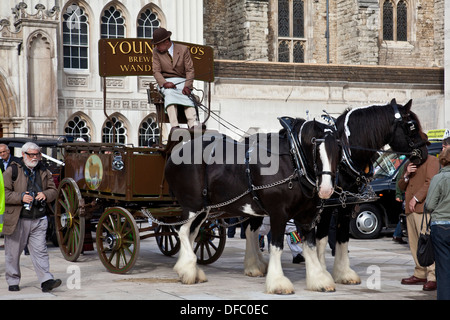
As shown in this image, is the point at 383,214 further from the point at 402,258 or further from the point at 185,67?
the point at 185,67

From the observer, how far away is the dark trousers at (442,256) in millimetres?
7883

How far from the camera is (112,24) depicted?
27641 mm

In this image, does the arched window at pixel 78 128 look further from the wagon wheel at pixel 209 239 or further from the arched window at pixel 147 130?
the wagon wheel at pixel 209 239

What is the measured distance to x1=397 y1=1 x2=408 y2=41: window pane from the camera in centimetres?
3853

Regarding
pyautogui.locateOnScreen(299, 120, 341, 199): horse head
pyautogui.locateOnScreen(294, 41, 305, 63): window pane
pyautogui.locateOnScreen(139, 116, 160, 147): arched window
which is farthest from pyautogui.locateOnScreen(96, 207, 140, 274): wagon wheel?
pyautogui.locateOnScreen(294, 41, 305, 63): window pane

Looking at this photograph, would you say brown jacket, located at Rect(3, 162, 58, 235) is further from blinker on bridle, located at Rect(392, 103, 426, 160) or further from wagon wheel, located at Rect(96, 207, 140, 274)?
blinker on bridle, located at Rect(392, 103, 426, 160)

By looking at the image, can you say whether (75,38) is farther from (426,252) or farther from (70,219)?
(426,252)

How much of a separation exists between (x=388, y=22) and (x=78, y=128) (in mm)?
18582


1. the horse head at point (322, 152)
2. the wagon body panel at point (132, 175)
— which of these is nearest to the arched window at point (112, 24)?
the wagon body panel at point (132, 175)

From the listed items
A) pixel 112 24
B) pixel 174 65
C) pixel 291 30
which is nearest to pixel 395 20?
pixel 291 30

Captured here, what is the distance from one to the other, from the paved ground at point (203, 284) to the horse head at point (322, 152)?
1.30 m

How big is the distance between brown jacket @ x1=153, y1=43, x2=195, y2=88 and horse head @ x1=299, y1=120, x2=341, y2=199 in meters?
2.30

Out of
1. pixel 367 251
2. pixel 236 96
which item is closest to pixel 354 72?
pixel 236 96

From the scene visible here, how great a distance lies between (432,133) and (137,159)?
11200 mm
